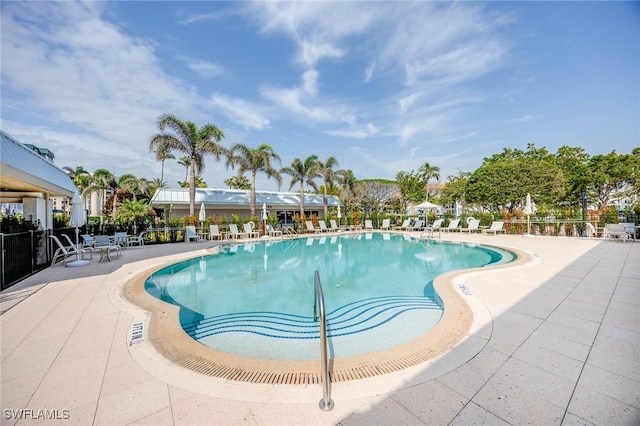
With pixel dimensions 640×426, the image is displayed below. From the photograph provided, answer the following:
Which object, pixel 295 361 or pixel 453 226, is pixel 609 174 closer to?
pixel 453 226

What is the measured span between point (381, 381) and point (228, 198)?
23.9 m

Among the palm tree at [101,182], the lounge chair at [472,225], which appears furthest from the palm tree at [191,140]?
the palm tree at [101,182]

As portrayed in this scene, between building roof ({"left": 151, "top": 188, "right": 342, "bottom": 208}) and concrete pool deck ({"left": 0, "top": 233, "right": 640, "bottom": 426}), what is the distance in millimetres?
18871

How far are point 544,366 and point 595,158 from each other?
131ft

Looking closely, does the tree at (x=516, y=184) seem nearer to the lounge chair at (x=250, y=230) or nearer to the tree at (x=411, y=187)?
the tree at (x=411, y=187)

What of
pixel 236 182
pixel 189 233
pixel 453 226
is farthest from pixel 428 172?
pixel 236 182

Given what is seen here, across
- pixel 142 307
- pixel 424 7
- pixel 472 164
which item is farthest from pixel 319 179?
pixel 472 164

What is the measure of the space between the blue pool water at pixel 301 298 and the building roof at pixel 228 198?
1318 centimetres

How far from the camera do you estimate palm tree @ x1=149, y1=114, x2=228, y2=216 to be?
51.0 ft

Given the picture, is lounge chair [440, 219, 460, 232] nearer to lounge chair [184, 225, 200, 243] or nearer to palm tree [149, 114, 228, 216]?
palm tree [149, 114, 228, 216]

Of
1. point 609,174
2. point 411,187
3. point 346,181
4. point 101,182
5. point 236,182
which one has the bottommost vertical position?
point 346,181

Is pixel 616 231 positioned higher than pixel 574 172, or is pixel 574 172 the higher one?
pixel 574 172

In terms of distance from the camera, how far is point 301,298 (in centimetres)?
622

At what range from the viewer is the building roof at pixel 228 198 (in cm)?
2177
